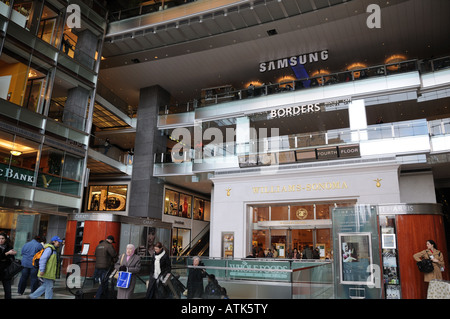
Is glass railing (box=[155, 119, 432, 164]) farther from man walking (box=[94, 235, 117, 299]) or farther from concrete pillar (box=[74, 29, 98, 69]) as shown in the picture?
man walking (box=[94, 235, 117, 299])

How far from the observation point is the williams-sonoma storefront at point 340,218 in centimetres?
890

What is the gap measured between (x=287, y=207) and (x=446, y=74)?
9856 mm

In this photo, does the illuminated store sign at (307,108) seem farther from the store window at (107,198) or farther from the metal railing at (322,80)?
the store window at (107,198)

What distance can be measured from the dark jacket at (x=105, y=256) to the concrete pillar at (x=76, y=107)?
10.3m

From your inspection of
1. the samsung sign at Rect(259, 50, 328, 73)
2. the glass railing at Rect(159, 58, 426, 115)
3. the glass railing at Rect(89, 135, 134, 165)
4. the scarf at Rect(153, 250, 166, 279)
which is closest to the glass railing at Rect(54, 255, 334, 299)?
the scarf at Rect(153, 250, 166, 279)

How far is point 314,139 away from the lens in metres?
16.5

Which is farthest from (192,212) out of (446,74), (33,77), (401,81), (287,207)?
(446,74)

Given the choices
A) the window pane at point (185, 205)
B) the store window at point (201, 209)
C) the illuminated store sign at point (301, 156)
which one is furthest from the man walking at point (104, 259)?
the store window at point (201, 209)

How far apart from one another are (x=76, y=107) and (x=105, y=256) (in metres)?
11.4

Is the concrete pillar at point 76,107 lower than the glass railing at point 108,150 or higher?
higher

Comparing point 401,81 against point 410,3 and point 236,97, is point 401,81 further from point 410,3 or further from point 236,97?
point 236,97

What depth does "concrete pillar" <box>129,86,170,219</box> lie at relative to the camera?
21.2m

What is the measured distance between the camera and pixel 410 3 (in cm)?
1567

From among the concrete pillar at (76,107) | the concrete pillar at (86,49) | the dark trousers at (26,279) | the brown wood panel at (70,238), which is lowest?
the dark trousers at (26,279)
